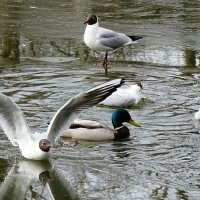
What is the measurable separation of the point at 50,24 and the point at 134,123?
343 inches

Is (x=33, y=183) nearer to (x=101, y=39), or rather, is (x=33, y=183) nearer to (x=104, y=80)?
(x=104, y=80)

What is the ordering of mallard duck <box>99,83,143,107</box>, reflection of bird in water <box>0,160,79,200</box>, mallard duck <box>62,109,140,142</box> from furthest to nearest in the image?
mallard duck <box>99,83,143,107</box> → mallard duck <box>62,109,140,142</box> → reflection of bird in water <box>0,160,79,200</box>

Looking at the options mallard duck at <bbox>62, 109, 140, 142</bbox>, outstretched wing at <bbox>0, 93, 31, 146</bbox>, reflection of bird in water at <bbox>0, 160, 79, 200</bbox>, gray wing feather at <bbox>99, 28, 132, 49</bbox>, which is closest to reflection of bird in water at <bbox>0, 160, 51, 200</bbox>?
reflection of bird in water at <bbox>0, 160, 79, 200</bbox>

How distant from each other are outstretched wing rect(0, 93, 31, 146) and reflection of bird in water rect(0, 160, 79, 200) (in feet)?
1.01

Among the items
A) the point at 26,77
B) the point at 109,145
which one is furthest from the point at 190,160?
the point at 26,77

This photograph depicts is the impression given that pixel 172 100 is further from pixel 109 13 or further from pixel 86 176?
pixel 109 13

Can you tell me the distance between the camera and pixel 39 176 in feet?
31.1

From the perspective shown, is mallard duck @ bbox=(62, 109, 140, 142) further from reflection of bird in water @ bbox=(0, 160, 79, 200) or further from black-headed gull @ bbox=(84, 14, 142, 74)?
black-headed gull @ bbox=(84, 14, 142, 74)

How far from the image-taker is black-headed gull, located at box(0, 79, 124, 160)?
9516 mm

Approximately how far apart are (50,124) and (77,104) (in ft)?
1.39

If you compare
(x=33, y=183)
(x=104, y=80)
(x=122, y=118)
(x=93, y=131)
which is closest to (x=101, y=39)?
(x=104, y=80)

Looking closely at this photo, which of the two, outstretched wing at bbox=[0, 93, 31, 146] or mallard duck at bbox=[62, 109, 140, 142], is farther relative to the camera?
mallard duck at bbox=[62, 109, 140, 142]

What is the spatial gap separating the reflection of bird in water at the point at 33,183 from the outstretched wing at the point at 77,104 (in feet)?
1.42

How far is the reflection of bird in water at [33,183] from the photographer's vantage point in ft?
28.6
